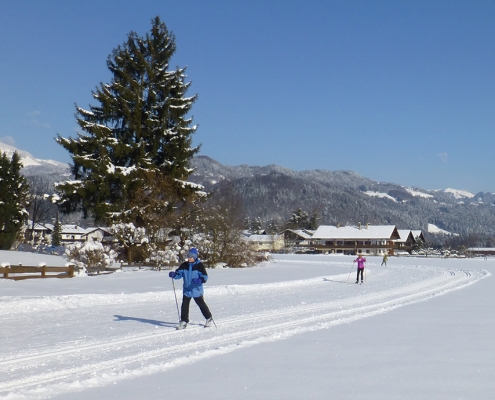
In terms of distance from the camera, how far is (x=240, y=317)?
13227mm

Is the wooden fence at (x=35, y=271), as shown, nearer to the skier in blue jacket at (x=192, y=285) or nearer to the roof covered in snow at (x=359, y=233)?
the skier in blue jacket at (x=192, y=285)

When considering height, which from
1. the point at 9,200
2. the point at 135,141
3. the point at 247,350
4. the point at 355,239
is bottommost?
the point at 247,350

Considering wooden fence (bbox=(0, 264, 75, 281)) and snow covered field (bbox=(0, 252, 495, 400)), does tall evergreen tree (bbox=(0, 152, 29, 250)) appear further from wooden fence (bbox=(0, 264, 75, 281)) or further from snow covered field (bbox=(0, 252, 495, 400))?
snow covered field (bbox=(0, 252, 495, 400))

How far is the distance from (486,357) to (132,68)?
36.1 meters

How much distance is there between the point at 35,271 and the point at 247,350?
1718 centimetres

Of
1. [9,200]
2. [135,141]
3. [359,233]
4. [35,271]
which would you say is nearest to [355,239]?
[359,233]

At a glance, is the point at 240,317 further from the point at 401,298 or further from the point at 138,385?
the point at 401,298

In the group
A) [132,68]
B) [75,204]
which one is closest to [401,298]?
[75,204]

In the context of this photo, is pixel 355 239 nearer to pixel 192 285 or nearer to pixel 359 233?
pixel 359 233

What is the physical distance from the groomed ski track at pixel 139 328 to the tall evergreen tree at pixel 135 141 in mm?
17200

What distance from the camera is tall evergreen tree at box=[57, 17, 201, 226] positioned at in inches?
1412

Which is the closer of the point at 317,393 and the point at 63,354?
the point at 317,393

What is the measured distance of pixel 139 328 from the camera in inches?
448

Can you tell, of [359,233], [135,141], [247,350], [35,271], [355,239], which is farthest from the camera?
[359,233]
